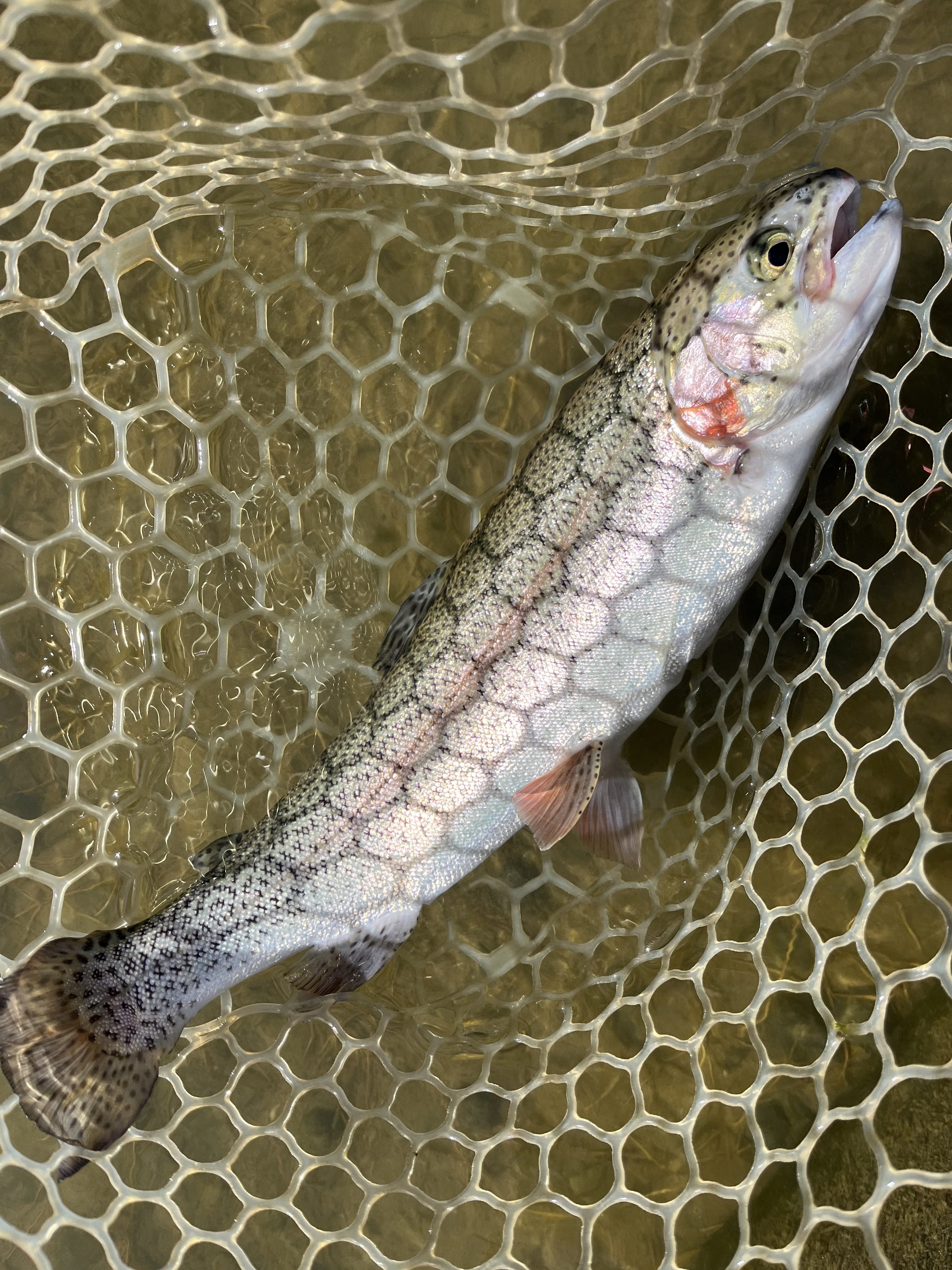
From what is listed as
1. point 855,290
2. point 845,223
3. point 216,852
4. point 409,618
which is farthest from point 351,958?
point 845,223

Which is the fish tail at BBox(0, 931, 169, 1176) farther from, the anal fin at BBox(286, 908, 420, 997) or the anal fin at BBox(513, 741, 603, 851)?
the anal fin at BBox(513, 741, 603, 851)

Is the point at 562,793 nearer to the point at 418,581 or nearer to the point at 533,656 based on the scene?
the point at 533,656

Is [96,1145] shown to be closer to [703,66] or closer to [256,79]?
[256,79]

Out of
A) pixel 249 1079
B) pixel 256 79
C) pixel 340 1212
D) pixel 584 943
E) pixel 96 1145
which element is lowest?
pixel 340 1212

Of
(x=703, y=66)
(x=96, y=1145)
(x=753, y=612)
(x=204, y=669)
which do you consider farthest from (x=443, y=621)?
(x=703, y=66)

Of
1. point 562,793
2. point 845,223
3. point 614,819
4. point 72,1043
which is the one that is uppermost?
point 845,223

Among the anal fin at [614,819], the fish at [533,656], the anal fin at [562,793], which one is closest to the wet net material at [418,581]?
the anal fin at [614,819]

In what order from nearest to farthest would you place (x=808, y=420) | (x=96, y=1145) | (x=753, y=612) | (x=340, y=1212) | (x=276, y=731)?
(x=808, y=420) → (x=96, y=1145) → (x=753, y=612) → (x=340, y=1212) → (x=276, y=731)
